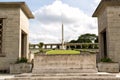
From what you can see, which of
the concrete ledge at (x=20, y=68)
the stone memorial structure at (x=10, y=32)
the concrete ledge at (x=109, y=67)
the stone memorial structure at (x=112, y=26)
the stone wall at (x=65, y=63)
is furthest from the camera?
the stone memorial structure at (x=10, y=32)

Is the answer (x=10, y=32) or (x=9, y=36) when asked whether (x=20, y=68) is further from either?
(x=10, y=32)

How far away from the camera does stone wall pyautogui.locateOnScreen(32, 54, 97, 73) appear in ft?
48.9

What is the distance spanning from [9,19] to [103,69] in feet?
26.6

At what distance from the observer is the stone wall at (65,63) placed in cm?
1490

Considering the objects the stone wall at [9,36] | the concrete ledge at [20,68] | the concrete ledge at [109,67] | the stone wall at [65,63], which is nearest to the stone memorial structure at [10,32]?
the stone wall at [9,36]

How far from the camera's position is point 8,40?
18484 mm

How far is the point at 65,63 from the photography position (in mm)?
15086

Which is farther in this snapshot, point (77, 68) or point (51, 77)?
point (77, 68)

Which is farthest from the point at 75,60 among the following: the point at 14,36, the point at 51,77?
the point at 14,36

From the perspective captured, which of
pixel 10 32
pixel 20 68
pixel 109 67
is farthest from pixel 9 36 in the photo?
pixel 109 67

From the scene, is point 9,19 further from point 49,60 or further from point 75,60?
point 75,60

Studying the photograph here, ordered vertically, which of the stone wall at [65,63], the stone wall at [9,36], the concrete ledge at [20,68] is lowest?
the concrete ledge at [20,68]

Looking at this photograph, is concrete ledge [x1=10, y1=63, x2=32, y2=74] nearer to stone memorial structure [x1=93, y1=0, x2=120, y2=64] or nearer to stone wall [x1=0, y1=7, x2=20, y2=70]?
stone wall [x1=0, y1=7, x2=20, y2=70]

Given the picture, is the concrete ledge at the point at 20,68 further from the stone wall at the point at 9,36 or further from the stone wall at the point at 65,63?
the stone wall at the point at 65,63
